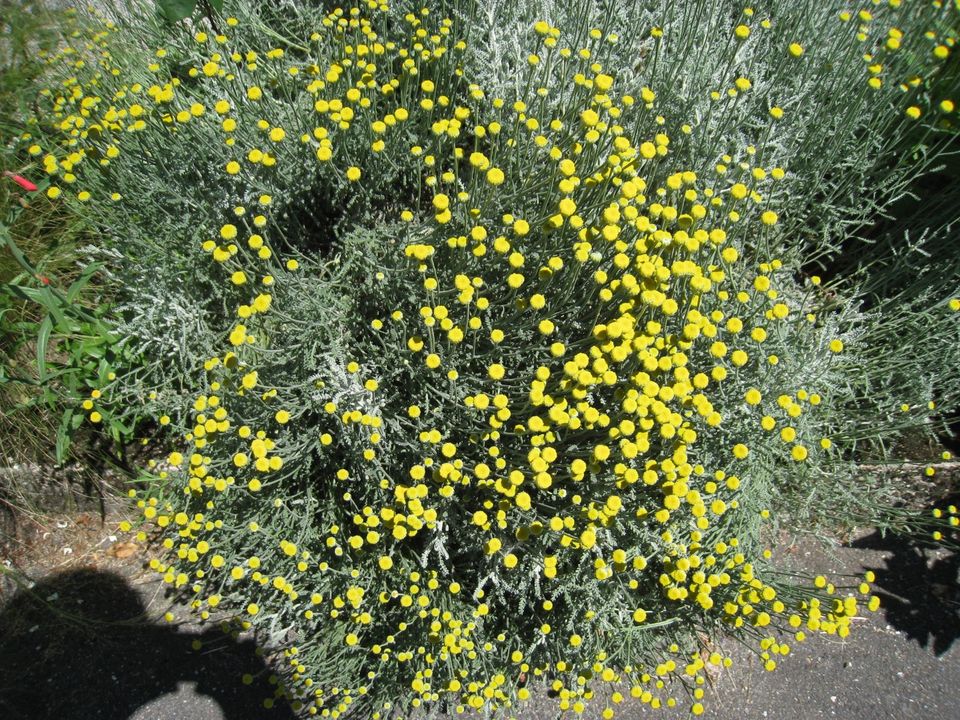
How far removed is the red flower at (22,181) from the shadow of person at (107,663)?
6.52 feet

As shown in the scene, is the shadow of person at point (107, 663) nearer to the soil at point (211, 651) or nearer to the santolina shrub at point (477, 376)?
the soil at point (211, 651)

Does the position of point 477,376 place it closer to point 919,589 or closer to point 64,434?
point 64,434

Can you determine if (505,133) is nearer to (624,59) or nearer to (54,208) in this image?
(624,59)

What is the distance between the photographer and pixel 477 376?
252cm

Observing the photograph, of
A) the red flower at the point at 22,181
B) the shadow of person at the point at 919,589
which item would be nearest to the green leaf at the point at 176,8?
the red flower at the point at 22,181

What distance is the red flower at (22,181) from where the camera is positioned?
316 centimetres

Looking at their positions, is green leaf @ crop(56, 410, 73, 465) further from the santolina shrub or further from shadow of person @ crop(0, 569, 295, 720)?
shadow of person @ crop(0, 569, 295, 720)

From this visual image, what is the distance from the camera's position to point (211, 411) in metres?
2.67

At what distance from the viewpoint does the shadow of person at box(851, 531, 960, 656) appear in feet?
9.67

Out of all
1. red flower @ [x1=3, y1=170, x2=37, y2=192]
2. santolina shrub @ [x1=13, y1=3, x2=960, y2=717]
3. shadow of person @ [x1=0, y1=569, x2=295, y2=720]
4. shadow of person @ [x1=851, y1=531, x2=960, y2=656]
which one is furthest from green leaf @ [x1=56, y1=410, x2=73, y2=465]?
shadow of person @ [x1=851, y1=531, x2=960, y2=656]

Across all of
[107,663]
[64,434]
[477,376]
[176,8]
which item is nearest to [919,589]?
[477,376]

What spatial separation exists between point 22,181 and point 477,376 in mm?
2593

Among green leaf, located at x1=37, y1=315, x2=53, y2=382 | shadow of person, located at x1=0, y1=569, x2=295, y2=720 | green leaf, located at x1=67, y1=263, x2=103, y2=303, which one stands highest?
green leaf, located at x1=67, y1=263, x2=103, y2=303

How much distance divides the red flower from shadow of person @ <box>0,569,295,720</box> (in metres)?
1.99
